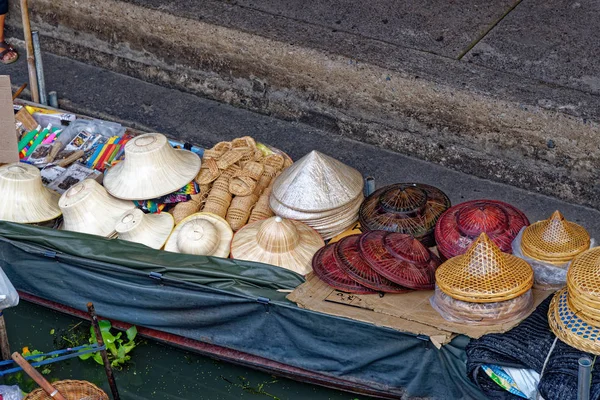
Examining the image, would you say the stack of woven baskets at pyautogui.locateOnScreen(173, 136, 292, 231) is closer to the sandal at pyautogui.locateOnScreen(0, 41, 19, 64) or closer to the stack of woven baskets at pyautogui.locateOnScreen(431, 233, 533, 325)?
the stack of woven baskets at pyautogui.locateOnScreen(431, 233, 533, 325)

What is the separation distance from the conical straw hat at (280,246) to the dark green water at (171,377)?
2.11ft

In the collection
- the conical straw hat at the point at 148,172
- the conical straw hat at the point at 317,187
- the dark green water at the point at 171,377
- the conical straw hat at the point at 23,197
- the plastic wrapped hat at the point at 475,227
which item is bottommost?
the dark green water at the point at 171,377

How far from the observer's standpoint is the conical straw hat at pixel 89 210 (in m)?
5.58

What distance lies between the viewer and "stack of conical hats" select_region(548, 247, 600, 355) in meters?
4.14

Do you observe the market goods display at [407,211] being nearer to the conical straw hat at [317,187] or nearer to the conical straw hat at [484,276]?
the conical straw hat at [317,187]

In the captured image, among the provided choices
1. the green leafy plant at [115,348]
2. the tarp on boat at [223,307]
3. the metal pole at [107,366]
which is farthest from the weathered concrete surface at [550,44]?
the metal pole at [107,366]

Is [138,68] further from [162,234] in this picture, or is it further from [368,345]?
[368,345]

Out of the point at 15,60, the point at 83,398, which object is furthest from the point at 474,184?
the point at 15,60

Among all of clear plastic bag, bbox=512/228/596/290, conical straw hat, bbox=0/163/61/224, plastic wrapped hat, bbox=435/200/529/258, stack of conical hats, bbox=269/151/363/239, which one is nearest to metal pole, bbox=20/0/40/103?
conical straw hat, bbox=0/163/61/224

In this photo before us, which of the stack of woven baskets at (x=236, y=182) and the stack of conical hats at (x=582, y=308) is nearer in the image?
the stack of conical hats at (x=582, y=308)

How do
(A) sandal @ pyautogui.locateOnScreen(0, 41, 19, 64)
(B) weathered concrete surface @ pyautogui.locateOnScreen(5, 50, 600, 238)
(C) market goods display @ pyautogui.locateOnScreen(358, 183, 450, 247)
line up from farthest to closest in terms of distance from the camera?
(A) sandal @ pyautogui.locateOnScreen(0, 41, 19, 64) → (B) weathered concrete surface @ pyautogui.locateOnScreen(5, 50, 600, 238) → (C) market goods display @ pyautogui.locateOnScreen(358, 183, 450, 247)

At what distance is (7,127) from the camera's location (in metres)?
6.00

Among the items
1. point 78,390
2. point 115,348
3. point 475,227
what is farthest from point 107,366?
point 475,227

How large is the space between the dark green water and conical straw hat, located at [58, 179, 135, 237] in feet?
1.99
